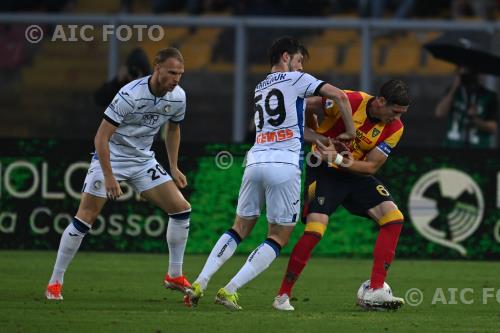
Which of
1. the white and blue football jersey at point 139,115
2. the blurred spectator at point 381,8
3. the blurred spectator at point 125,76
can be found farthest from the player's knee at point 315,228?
the blurred spectator at point 381,8

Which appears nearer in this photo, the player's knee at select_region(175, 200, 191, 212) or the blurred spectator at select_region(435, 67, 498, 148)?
the player's knee at select_region(175, 200, 191, 212)

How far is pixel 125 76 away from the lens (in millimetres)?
14727

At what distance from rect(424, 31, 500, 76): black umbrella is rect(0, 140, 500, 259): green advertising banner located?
1247mm

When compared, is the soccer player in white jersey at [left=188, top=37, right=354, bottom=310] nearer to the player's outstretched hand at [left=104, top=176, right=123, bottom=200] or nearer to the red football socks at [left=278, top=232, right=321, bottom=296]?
the red football socks at [left=278, top=232, right=321, bottom=296]

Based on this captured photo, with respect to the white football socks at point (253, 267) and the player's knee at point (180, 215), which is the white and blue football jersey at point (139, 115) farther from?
the white football socks at point (253, 267)

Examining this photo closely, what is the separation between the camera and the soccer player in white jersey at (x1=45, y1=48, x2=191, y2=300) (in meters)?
9.71

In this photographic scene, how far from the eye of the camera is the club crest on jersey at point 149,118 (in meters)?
10.1

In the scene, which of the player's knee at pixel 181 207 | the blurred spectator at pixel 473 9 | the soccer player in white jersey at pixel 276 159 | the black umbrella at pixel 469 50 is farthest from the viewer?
the blurred spectator at pixel 473 9

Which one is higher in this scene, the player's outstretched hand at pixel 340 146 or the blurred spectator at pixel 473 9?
the blurred spectator at pixel 473 9

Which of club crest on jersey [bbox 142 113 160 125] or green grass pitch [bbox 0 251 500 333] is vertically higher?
club crest on jersey [bbox 142 113 160 125]

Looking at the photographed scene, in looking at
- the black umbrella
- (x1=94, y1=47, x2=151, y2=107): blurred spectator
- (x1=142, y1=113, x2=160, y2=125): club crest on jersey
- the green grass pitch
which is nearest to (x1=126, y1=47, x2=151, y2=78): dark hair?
(x1=94, y1=47, x2=151, y2=107): blurred spectator

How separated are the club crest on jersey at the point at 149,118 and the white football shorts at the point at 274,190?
1.15m

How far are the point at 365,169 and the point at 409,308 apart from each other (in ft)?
A: 3.86

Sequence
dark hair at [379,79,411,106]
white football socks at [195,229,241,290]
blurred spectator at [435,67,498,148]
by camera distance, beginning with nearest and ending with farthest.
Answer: white football socks at [195,229,241,290]
dark hair at [379,79,411,106]
blurred spectator at [435,67,498,148]
